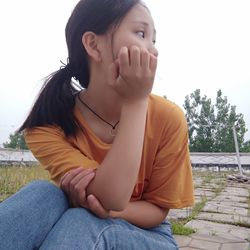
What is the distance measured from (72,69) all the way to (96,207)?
20.3 inches

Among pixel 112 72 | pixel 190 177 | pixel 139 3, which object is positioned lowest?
pixel 190 177

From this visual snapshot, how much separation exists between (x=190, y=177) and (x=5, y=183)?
3.55 metres

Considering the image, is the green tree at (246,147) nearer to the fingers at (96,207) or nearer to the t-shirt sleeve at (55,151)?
the t-shirt sleeve at (55,151)

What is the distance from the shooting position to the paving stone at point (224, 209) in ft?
10.2

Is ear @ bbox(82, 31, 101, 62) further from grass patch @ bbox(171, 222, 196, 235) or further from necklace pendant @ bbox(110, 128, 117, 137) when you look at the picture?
grass patch @ bbox(171, 222, 196, 235)

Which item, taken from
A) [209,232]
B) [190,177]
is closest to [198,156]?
[209,232]

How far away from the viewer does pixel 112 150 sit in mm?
917

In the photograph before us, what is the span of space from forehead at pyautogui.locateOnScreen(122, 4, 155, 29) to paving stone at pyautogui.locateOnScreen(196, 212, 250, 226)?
1.96m

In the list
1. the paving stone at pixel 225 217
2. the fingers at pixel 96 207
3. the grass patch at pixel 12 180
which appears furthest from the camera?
the grass patch at pixel 12 180

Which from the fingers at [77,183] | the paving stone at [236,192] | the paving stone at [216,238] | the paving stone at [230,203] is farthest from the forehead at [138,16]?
the paving stone at [236,192]

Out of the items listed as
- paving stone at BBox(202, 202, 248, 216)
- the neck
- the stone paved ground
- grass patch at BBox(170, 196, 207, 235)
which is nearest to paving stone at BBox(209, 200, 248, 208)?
the stone paved ground

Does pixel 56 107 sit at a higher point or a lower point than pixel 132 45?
lower

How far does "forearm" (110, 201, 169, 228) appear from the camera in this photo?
0.99 metres

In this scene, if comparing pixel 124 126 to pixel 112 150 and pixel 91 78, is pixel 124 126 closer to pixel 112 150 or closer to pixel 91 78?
pixel 112 150
